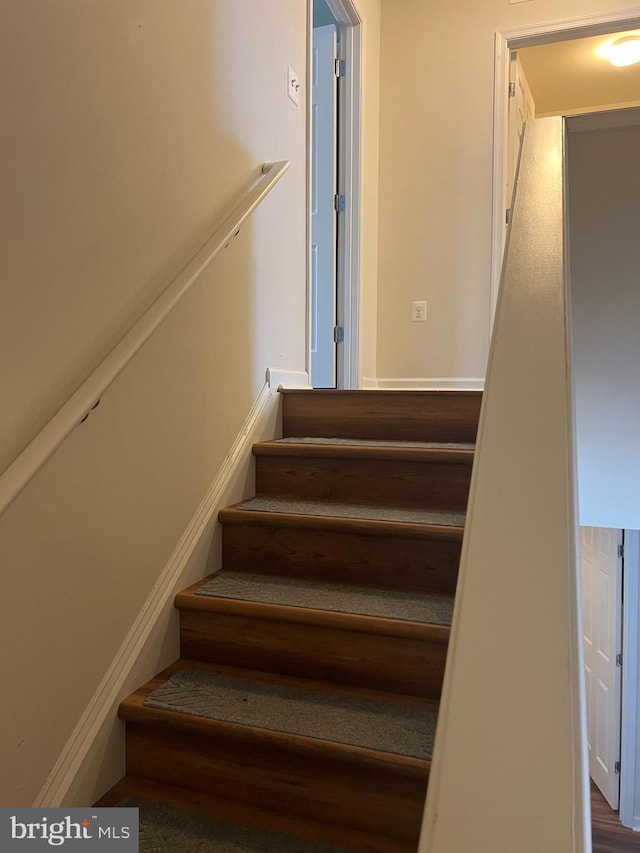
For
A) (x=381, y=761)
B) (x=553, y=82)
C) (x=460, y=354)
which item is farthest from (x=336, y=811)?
(x=553, y=82)

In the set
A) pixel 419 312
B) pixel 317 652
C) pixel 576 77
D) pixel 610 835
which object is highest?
pixel 576 77

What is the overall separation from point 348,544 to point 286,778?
0.62 meters

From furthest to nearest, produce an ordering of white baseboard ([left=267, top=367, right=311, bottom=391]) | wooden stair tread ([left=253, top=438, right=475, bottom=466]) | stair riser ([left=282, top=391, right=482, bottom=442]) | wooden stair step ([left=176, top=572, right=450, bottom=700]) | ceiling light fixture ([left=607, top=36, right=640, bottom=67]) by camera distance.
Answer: ceiling light fixture ([left=607, top=36, right=640, bottom=67]) → white baseboard ([left=267, top=367, right=311, bottom=391]) → stair riser ([left=282, top=391, right=482, bottom=442]) → wooden stair tread ([left=253, top=438, right=475, bottom=466]) → wooden stair step ([left=176, top=572, right=450, bottom=700])

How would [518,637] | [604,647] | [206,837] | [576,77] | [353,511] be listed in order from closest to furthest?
[518,637] → [206,837] → [353,511] → [604,647] → [576,77]

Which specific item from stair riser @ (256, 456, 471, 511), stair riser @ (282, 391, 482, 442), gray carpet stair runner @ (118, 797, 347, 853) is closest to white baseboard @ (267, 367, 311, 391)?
stair riser @ (282, 391, 482, 442)

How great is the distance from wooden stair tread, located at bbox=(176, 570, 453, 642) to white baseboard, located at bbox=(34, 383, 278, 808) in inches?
3.3

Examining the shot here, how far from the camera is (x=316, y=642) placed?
1.49 meters

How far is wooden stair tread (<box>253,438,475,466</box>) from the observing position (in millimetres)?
1838

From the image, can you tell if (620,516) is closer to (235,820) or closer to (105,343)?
(235,820)

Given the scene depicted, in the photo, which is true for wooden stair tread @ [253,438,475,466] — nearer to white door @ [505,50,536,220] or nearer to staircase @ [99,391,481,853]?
staircase @ [99,391,481,853]

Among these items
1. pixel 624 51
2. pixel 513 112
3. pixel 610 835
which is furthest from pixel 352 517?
pixel 624 51

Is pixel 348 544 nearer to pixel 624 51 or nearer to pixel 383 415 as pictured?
pixel 383 415

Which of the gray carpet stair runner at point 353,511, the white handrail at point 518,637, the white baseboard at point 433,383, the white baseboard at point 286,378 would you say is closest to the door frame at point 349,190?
the white baseboard at point 433,383

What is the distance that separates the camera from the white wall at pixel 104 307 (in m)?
1.12
